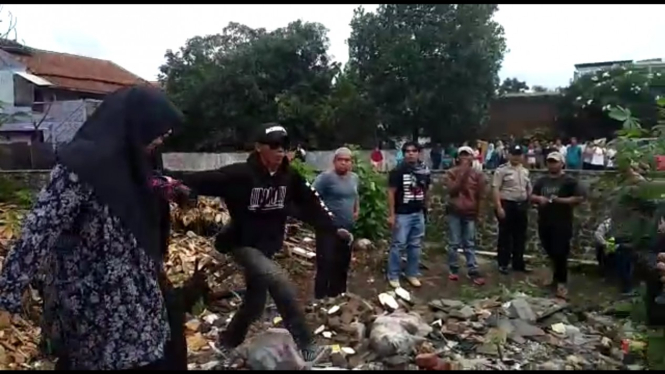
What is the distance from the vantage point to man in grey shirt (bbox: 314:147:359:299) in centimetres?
614

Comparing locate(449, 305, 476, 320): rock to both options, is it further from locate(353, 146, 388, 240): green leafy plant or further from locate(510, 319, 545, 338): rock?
locate(353, 146, 388, 240): green leafy plant

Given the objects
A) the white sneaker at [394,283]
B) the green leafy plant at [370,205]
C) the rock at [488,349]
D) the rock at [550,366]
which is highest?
the green leafy plant at [370,205]

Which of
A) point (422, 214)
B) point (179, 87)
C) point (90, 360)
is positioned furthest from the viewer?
point (179, 87)

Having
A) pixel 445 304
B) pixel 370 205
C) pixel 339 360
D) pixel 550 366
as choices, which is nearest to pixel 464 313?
pixel 445 304

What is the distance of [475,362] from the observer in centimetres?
473

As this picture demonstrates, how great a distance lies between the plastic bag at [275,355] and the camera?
157 inches

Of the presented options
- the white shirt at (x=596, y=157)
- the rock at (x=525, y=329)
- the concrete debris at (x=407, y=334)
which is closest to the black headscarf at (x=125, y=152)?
the concrete debris at (x=407, y=334)

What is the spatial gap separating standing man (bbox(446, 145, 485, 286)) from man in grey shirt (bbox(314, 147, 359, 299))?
1616mm

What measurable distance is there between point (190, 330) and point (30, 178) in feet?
22.7

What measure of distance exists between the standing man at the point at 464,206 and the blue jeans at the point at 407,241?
2.31 feet

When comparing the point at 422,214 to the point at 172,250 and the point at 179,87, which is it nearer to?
the point at 172,250

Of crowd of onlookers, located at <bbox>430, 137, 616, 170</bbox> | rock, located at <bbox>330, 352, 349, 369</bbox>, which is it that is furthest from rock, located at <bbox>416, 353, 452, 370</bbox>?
crowd of onlookers, located at <bbox>430, 137, 616, 170</bbox>

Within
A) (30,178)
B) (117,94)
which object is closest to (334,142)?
(30,178)

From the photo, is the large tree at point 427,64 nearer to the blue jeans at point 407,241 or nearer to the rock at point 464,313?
the blue jeans at point 407,241
